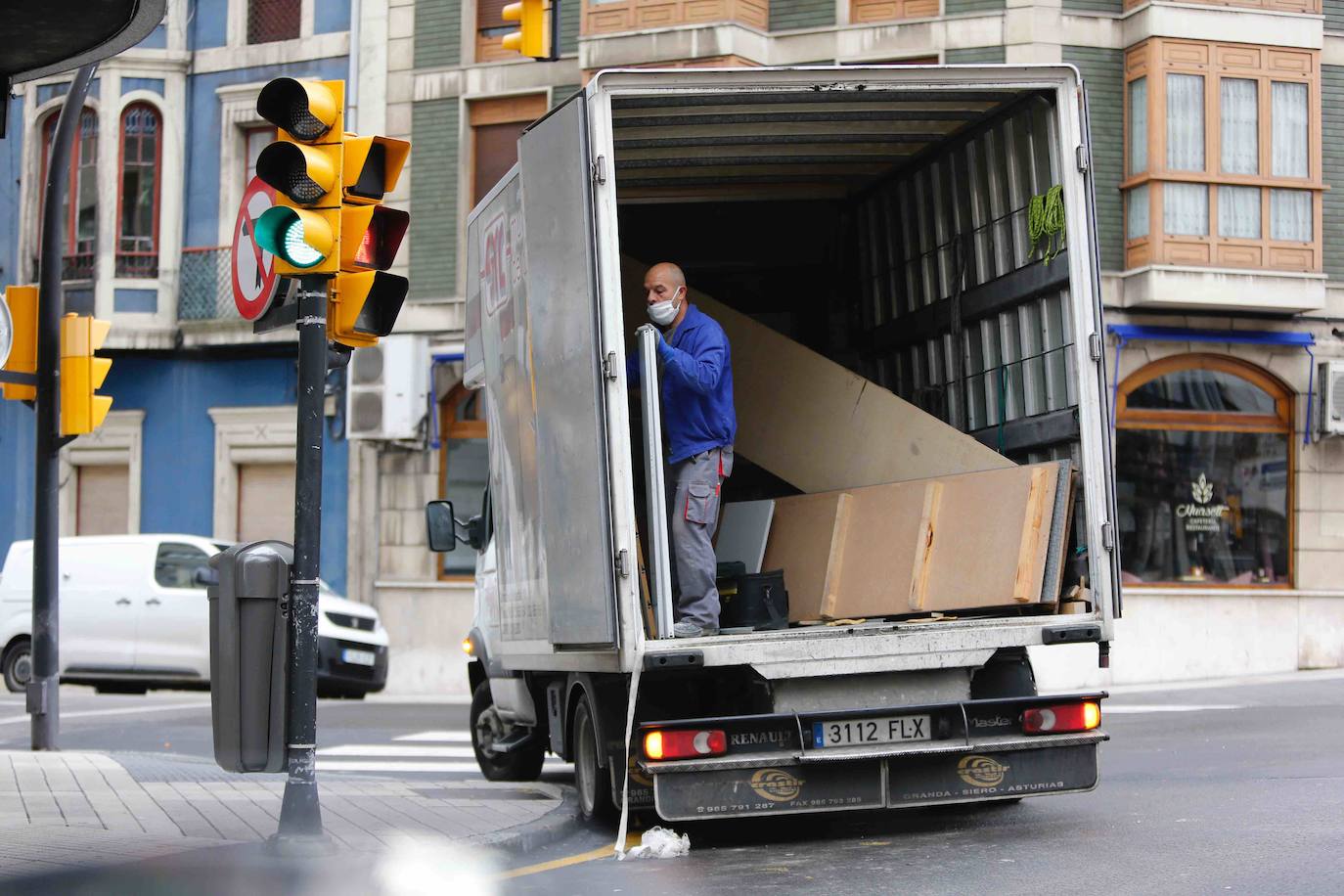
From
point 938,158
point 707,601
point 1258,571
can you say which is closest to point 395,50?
point 1258,571

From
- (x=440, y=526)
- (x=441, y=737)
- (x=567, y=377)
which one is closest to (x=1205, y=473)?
(x=441, y=737)

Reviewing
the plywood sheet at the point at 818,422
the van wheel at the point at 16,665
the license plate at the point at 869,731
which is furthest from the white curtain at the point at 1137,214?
the license plate at the point at 869,731

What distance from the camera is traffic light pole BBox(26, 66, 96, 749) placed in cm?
1275

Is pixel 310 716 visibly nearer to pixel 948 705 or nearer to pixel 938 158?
pixel 948 705

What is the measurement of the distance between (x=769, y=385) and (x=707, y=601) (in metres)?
2.54

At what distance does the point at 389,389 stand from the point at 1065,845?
57.2 feet

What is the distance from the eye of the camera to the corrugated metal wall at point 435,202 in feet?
79.4

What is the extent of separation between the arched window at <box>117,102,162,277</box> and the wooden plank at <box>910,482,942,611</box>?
62.6 feet

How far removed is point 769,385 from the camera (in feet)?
34.2

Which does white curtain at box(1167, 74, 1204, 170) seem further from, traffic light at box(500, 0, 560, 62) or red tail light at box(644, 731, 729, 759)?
red tail light at box(644, 731, 729, 759)

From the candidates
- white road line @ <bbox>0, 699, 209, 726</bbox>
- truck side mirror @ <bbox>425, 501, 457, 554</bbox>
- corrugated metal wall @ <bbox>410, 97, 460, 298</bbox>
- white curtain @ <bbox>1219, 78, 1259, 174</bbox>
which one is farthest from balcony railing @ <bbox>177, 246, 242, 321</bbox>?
truck side mirror @ <bbox>425, 501, 457, 554</bbox>

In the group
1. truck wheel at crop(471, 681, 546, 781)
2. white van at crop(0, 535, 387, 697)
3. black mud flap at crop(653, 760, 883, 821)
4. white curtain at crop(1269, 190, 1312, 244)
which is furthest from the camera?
white curtain at crop(1269, 190, 1312, 244)

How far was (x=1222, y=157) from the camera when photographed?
21844 mm

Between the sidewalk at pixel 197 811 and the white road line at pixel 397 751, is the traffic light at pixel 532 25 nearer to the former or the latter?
the white road line at pixel 397 751
